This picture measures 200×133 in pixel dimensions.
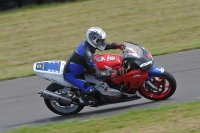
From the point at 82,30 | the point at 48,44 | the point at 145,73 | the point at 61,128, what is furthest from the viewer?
the point at 82,30

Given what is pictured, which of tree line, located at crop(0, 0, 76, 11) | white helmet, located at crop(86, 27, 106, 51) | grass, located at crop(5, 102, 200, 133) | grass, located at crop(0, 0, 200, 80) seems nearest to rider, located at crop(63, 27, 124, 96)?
white helmet, located at crop(86, 27, 106, 51)

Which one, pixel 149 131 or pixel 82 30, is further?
pixel 82 30

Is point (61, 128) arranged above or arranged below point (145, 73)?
below

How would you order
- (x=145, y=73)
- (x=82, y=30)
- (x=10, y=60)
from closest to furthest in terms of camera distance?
(x=145, y=73)
(x=10, y=60)
(x=82, y=30)

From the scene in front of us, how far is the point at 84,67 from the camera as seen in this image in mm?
8477

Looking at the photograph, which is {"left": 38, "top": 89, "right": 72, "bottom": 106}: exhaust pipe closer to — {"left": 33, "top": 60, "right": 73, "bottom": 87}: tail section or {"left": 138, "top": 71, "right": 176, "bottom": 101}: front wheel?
{"left": 33, "top": 60, "right": 73, "bottom": 87}: tail section

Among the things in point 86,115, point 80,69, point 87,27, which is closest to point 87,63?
point 80,69

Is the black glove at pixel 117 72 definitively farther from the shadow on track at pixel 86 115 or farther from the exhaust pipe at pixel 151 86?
the shadow on track at pixel 86 115

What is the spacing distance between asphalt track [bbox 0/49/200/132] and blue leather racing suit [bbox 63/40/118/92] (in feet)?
1.91

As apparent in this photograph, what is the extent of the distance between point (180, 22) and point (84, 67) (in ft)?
28.3

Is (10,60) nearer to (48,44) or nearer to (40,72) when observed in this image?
(48,44)

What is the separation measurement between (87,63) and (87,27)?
30.2ft

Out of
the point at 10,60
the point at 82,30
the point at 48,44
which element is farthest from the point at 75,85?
the point at 82,30

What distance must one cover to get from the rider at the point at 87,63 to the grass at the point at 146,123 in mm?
1060
